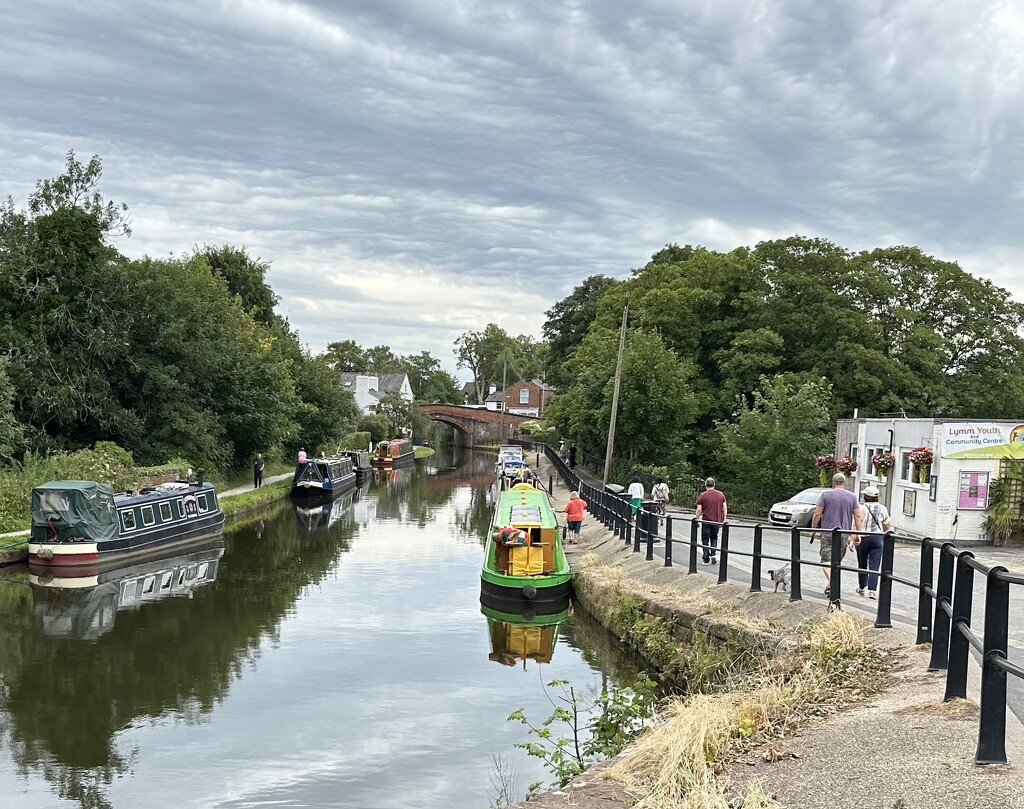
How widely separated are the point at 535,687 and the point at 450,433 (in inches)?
4516

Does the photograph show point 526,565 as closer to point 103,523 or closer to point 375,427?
point 103,523

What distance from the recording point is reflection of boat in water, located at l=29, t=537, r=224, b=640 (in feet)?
61.2

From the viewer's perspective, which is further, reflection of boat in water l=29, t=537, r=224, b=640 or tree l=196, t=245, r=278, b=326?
tree l=196, t=245, r=278, b=326

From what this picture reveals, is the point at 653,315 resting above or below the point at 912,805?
above

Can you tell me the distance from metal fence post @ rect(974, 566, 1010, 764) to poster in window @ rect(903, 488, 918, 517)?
2213 cm

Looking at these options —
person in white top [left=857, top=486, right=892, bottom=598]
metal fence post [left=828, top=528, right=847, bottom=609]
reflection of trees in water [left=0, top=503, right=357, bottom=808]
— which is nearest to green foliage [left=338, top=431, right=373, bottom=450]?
reflection of trees in water [left=0, top=503, right=357, bottom=808]

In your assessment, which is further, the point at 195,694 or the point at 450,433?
the point at 450,433

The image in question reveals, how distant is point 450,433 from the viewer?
5094 inches

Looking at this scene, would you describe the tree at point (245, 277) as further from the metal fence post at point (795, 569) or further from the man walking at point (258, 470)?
the metal fence post at point (795, 569)

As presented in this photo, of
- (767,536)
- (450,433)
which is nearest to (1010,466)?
(767,536)

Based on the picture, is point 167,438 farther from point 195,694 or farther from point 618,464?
point 195,694

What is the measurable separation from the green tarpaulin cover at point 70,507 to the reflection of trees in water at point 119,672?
3.33 meters

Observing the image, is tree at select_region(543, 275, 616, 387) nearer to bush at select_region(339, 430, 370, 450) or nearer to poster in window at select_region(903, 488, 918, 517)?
bush at select_region(339, 430, 370, 450)

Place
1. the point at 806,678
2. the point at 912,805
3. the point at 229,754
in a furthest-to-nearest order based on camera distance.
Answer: the point at 229,754
the point at 806,678
the point at 912,805
